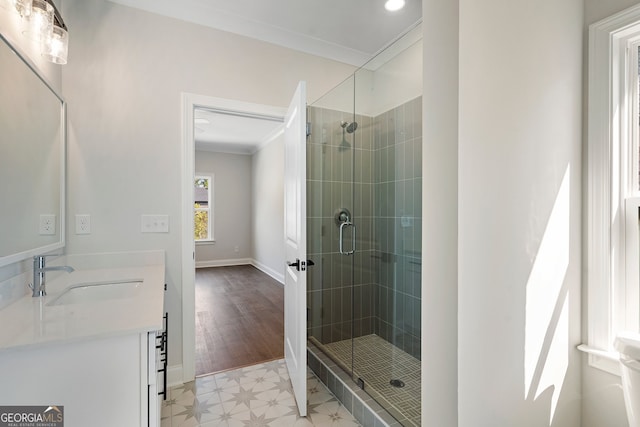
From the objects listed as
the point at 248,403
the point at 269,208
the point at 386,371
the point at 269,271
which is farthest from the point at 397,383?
the point at 269,208

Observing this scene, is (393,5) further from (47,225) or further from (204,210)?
(204,210)

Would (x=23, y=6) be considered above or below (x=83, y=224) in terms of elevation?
above

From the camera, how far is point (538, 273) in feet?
3.25

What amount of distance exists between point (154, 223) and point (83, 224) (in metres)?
0.41

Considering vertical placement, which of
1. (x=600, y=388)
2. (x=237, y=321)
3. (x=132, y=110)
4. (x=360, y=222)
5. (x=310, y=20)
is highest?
(x=310, y=20)

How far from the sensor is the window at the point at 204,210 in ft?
21.9

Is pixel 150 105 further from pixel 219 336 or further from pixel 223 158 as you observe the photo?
→ pixel 223 158

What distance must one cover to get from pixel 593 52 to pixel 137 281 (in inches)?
92.0

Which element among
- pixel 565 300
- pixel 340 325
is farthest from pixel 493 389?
pixel 340 325

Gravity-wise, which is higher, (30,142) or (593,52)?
(593,52)

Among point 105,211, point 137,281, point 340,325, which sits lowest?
point 340,325

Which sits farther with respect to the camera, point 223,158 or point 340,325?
point 223,158

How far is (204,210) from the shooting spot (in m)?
6.76

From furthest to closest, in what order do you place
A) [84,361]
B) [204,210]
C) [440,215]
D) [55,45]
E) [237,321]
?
[204,210] → [237,321] → [55,45] → [440,215] → [84,361]
